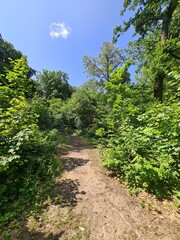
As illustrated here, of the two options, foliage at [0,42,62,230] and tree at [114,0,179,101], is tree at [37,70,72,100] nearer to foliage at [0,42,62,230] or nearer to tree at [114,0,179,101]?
tree at [114,0,179,101]

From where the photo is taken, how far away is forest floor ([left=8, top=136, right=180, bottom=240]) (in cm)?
224

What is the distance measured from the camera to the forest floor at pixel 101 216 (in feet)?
7.35

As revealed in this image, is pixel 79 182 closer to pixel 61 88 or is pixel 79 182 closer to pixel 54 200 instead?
pixel 54 200

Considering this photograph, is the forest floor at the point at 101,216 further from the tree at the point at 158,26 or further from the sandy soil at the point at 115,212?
the tree at the point at 158,26

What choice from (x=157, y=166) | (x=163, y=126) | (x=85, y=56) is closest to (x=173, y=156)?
(x=157, y=166)

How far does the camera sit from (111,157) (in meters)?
4.37

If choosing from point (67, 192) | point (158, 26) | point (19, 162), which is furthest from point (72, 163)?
point (158, 26)

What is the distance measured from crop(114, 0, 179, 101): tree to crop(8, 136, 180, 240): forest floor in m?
3.74

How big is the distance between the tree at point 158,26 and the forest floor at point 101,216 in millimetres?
3743

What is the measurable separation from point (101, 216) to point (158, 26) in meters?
8.72

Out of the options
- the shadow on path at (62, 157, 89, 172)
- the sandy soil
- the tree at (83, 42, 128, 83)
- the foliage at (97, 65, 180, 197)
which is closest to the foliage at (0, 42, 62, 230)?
the shadow on path at (62, 157, 89, 172)

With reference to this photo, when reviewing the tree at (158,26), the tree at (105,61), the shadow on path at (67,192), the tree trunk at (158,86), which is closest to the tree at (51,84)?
the tree at (105,61)

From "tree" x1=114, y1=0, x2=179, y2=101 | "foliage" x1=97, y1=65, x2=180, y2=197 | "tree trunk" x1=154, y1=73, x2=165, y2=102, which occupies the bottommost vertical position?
"foliage" x1=97, y1=65, x2=180, y2=197

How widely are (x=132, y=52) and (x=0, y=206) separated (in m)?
8.31
